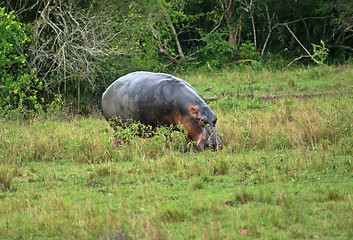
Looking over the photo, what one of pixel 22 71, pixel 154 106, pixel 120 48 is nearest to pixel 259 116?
pixel 154 106

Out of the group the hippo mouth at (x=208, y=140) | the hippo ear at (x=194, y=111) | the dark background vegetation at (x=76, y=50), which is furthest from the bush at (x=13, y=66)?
the hippo mouth at (x=208, y=140)

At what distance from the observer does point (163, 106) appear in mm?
8211

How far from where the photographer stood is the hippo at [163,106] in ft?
25.9

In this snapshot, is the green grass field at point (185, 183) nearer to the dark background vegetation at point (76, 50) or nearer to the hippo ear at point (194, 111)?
the hippo ear at point (194, 111)

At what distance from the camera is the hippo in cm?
790

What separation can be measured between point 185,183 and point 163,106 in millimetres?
1979

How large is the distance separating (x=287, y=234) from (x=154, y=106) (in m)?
4.07

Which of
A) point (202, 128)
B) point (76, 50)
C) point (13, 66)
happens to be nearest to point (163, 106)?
point (202, 128)

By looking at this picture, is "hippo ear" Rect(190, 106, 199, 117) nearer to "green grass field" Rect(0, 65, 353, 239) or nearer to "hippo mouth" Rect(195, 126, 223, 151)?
"hippo mouth" Rect(195, 126, 223, 151)

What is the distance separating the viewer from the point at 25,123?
10969mm

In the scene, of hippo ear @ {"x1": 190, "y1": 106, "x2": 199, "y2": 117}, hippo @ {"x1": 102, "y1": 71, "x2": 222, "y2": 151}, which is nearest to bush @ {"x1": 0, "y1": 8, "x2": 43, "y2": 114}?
hippo @ {"x1": 102, "y1": 71, "x2": 222, "y2": 151}

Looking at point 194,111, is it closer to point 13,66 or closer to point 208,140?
point 208,140

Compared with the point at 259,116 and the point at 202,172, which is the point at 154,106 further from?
the point at 259,116

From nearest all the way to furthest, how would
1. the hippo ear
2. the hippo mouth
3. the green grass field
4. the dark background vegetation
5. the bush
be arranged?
the green grass field → the hippo mouth → the hippo ear → the bush → the dark background vegetation
